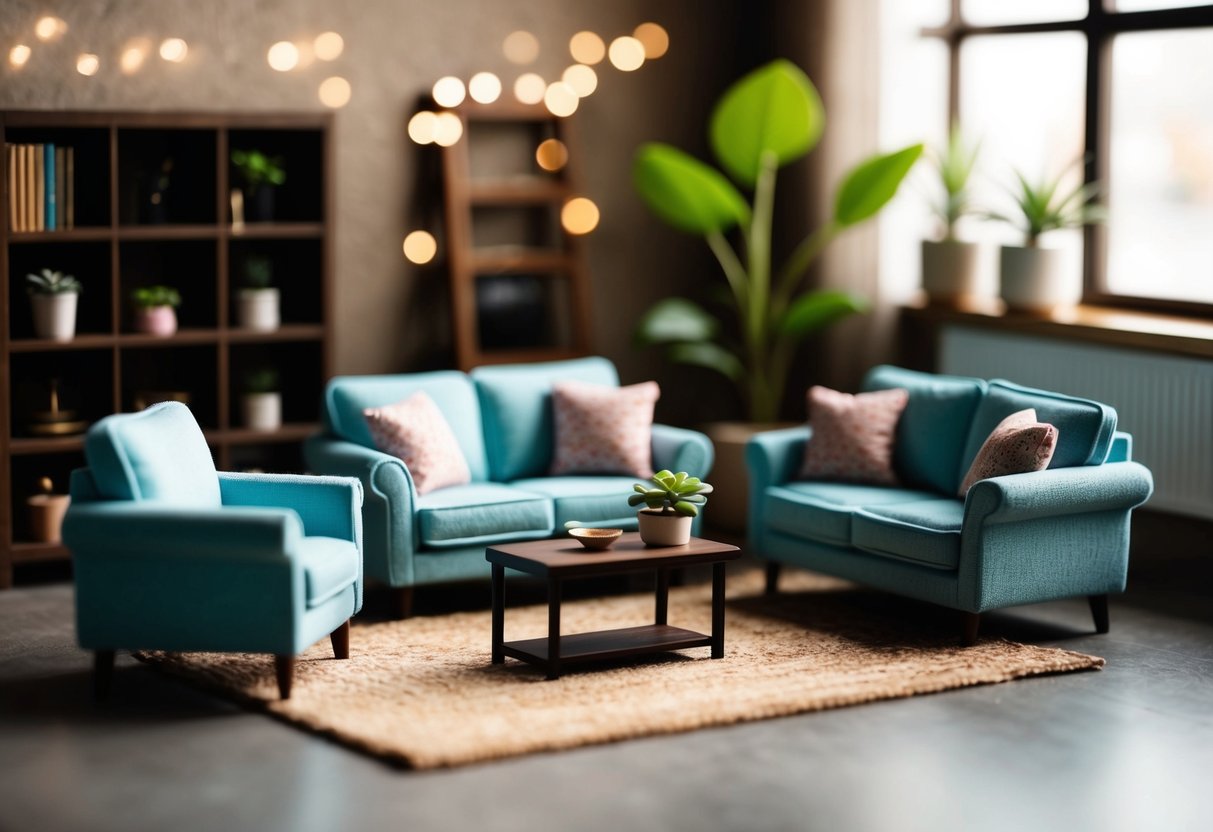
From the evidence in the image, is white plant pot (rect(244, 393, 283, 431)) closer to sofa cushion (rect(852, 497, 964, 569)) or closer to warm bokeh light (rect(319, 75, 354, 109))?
warm bokeh light (rect(319, 75, 354, 109))

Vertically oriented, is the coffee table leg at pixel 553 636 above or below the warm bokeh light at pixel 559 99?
below

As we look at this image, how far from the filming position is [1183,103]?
6488 millimetres

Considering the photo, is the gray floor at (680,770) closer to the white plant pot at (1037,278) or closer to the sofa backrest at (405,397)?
the sofa backrest at (405,397)

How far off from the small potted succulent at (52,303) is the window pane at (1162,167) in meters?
4.15

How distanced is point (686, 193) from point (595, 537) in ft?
7.79

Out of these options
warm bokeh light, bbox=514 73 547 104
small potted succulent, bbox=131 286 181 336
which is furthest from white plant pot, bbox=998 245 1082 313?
small potted succulent, bbox=131 286 181 336

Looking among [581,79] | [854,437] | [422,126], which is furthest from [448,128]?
[854,437]

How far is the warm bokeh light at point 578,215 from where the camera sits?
7270mm

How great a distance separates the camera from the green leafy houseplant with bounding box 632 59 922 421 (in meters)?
6.81

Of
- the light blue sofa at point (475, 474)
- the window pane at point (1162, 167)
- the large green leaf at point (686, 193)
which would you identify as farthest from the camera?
the large green leaf at point (686, 193)

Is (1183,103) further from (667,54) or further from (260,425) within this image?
(260,425)

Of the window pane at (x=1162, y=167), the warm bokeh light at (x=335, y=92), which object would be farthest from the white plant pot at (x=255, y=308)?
the window pane at (x=1162, y=167)

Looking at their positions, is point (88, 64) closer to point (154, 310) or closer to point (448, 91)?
point (154, 310)

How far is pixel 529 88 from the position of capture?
717 centimetres
